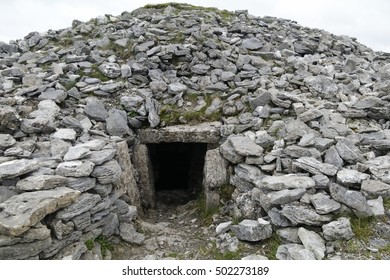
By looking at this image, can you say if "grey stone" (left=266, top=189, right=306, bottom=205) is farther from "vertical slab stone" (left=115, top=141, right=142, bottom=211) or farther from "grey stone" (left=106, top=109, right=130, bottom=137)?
"grey stone" (left=106, top=109, right=130, bottom=137)

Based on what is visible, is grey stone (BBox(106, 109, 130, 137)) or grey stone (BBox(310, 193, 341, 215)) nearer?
grey stone (BBox(310, 193, 341, 215))

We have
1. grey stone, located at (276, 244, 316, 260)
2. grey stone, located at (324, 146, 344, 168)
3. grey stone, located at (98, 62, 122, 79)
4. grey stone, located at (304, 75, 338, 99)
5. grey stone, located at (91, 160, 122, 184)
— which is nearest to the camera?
grey stone, located at (276, 244, 316, 260)

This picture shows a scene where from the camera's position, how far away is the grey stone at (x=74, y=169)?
6066 millimetres

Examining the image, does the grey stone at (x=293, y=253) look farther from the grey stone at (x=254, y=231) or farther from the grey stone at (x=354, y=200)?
the grey stone at (x=354, y=200)

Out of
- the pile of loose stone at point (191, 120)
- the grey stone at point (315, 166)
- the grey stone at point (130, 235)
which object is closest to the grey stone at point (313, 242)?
the pile of loose stone at point (191, 120)

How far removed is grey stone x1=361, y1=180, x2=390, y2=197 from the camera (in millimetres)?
6133

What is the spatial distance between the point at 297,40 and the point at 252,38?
240 cm

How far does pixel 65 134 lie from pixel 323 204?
18.1 ft

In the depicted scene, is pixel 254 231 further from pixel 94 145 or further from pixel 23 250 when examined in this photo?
pixel 23 250

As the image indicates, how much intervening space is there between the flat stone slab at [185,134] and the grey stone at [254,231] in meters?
3.18

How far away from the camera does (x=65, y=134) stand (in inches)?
299

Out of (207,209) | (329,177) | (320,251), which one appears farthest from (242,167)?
(320,251)

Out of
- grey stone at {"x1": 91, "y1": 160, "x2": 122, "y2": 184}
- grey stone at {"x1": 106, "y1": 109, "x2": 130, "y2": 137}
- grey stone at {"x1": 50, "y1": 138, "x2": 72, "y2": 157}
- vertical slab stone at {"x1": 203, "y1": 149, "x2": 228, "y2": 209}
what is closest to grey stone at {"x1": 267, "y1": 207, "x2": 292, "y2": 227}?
vertical slab stone at {"x1": 203, "y1": 149, "x2": 228, "y2": 209}

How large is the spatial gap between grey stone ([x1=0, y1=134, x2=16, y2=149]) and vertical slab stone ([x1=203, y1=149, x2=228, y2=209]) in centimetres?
439
